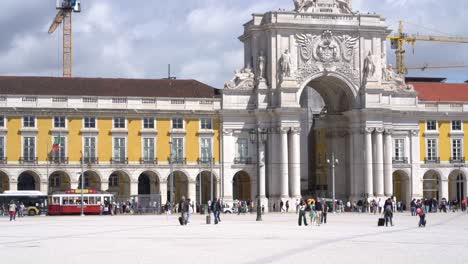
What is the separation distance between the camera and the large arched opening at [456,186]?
10419 cm

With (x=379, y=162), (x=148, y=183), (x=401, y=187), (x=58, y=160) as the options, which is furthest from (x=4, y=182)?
(x=401, y=187)

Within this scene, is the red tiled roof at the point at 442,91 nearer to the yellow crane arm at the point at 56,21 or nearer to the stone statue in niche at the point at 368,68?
the stone statue in niche at the point at 368,68

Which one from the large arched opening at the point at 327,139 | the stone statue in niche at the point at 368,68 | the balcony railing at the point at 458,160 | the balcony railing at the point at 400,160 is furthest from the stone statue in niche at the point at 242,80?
the balcony railing at the point at 458,160

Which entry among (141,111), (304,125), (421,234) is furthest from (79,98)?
(421,234)

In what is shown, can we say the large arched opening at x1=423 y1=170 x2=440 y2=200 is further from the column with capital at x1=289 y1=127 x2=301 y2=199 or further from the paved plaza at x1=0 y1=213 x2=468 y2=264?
the paved plaza at x1=0 y1=213 x2=468 y2=264

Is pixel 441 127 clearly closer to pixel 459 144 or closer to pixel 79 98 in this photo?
pixel 459 144

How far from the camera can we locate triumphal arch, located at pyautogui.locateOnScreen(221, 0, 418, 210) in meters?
96.5

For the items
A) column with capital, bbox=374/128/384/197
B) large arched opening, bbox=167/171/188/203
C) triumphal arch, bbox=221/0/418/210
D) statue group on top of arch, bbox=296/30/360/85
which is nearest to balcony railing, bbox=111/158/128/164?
large arched opening, bbox=167/171/188/203

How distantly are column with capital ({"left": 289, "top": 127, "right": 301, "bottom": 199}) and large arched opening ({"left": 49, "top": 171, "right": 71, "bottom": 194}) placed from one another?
20.7m

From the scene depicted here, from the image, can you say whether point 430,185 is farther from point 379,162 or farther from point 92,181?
point 92,181

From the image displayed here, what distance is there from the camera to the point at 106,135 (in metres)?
94.7

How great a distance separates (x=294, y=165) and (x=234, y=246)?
2281 inches

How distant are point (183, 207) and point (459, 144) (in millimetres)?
50167

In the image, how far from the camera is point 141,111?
95.1 meters
